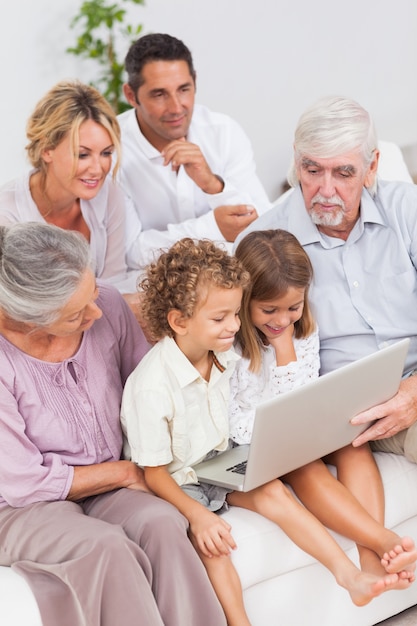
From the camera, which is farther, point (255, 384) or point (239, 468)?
point (255, 384)

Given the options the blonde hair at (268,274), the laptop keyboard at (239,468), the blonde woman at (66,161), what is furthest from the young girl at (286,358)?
the blonde woman at (66,161)

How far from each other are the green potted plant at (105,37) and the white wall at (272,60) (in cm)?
6

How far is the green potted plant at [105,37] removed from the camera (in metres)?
4.00

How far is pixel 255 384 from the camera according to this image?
2473 mm

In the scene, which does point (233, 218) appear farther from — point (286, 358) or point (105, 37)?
point (105, 37)

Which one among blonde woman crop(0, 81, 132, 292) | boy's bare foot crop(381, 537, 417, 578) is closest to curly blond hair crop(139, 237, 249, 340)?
boy's bare foot crop(381, 537, 417, 578)

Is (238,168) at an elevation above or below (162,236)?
above

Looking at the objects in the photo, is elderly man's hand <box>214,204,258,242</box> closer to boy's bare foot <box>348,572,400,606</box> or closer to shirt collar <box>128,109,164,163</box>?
shirt collar <box>128,109,164,163</box>

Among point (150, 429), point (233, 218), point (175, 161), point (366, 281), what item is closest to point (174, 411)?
point (150, 429)

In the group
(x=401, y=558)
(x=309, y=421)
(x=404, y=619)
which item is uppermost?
(x=309, y=421)

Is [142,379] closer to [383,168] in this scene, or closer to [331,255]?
[331,255]

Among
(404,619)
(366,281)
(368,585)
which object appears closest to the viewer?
(368,585)

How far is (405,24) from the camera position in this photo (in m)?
4.71

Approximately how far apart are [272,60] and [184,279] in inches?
99.2
